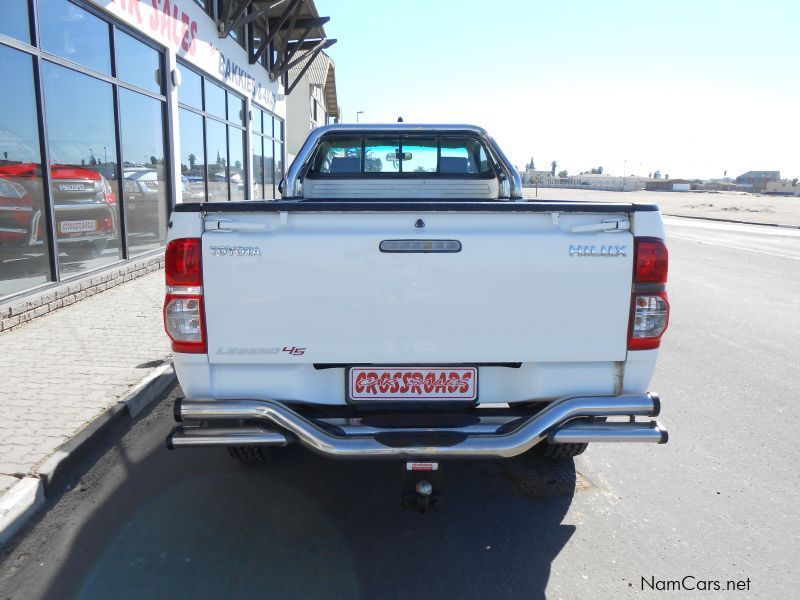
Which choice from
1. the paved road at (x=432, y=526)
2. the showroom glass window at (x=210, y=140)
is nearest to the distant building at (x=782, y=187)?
the showroom glass window at (x=210, y=140)

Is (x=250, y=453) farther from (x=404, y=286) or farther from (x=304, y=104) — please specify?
(x=304, y=104)

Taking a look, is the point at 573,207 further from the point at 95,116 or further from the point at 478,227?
the point at 95,116

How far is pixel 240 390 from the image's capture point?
109 inches

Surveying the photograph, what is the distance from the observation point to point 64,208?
300 inches

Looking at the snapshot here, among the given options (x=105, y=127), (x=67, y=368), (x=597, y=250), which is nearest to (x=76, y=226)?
(x=105, y=127)

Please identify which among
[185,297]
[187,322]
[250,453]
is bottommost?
[250,453]

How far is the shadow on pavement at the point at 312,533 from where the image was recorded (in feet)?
8.63

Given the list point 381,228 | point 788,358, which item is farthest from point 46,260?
point 788,358

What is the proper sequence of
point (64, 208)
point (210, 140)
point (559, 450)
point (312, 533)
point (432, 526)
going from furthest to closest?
point (210, 140), point (64, 208), point (559, 450), point (432, 526), point (312, 533)

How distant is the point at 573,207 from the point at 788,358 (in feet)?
15.8

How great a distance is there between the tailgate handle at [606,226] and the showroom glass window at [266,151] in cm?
1500

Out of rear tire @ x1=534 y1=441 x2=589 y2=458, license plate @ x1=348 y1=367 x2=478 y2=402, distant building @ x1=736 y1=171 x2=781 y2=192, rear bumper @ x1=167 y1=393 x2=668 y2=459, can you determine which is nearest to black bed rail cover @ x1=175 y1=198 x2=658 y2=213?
license plate @ x1=348 y1=367 x2=478 y2=402

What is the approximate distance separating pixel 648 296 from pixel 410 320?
108 cm

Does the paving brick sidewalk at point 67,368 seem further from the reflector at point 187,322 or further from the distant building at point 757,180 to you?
the distant building at point 757,180
